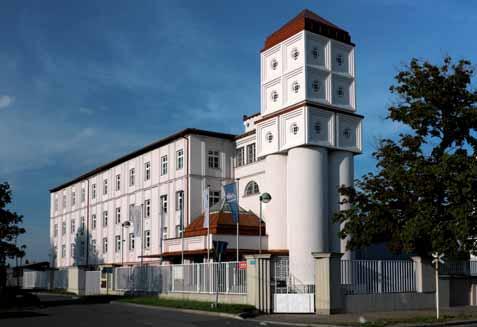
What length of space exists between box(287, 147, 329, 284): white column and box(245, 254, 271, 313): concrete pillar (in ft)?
43.1

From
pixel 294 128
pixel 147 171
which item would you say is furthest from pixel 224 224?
pixel 147 171

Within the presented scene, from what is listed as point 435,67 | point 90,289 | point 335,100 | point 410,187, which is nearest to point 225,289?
point 410,187

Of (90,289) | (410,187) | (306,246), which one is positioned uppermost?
(410,187)

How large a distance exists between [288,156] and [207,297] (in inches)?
532

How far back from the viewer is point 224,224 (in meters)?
43.6

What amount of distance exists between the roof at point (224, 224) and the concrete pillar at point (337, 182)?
5117mm

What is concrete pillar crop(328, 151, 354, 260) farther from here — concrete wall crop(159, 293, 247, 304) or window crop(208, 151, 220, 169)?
concrete wall crop(159, 293, 247, 304)

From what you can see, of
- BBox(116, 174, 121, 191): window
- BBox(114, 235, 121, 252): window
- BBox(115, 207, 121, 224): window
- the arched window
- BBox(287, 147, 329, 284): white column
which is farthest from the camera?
BBox(116, 174, 121, 191): window

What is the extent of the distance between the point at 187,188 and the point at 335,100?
13308 mm

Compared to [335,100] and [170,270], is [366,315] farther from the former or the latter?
[335,100]

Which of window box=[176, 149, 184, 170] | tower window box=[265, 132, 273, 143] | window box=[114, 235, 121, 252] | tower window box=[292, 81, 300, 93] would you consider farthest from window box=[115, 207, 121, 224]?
tower window box=[292, 81, 300, 93]

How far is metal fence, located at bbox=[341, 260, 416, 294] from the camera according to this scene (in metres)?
28.1

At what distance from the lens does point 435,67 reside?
32.6m

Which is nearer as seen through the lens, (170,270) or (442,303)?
(442,303)
